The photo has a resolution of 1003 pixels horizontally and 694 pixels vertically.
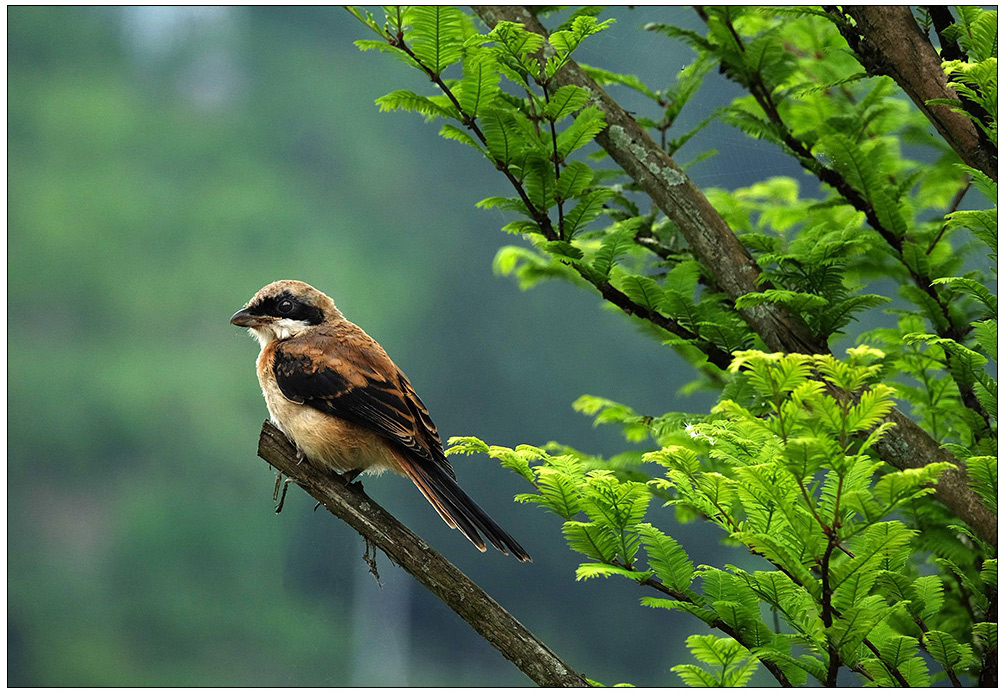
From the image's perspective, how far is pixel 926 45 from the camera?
1.49m

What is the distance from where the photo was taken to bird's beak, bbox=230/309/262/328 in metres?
1.63

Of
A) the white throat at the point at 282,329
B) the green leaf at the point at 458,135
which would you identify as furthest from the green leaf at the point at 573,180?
the white throat at the point at 282,329

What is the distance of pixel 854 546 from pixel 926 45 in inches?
38.0

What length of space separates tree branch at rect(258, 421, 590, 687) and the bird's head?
0.50 m

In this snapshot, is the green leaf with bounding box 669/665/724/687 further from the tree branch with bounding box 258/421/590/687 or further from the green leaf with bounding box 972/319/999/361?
the green leaf with bounding box 972/319/999/361

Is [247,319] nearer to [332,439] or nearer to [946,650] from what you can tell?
[332,439]

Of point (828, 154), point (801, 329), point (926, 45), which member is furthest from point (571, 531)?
point (926, 45)

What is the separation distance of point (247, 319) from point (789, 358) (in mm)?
1072

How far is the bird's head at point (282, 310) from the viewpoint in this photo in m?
1.65

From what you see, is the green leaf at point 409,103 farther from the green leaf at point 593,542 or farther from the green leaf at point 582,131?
the green leaf at point 593,542

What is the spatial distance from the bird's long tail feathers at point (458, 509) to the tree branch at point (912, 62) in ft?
3.36

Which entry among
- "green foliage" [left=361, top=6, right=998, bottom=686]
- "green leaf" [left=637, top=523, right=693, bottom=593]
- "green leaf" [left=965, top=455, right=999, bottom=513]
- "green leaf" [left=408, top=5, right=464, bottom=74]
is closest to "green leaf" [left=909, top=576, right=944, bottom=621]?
"green foliage" [left=361, top=6, right=998, bottom=686]

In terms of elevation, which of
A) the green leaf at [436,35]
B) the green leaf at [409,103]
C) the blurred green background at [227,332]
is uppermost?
the green leaf at [436,35]

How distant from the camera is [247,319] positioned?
1.64m
